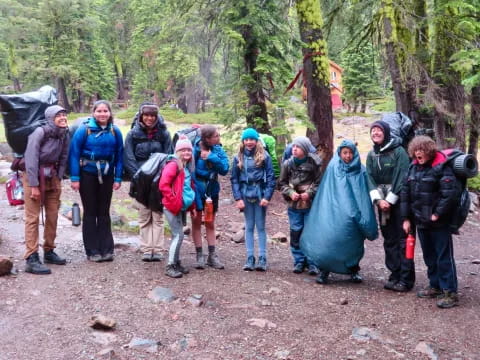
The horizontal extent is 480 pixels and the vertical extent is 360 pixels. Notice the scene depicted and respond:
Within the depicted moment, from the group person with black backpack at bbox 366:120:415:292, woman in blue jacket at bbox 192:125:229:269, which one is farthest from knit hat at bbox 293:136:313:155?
woman in blue jacket at bbox 192:125:229:269

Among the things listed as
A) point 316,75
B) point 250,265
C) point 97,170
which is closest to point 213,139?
point 97,170

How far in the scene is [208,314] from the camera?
16.2 ft

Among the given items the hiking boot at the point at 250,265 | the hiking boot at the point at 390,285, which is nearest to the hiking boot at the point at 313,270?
the hiking boot at the point at 250,265

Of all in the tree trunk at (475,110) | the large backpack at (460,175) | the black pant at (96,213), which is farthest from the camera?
the tree trunk at (475,110)

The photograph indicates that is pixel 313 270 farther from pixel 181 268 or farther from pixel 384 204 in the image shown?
pixel 181 268

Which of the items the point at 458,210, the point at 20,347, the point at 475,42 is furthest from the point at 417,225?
the point at 475,42

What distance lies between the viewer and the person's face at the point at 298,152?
20.3 ft

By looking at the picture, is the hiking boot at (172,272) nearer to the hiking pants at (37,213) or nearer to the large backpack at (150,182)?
the large backpack at (150,182)

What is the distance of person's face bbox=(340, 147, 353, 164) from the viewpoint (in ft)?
19.7

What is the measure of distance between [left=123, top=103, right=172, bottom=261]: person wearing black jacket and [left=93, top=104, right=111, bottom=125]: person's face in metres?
0.39

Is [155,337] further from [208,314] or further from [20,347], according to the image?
[20,347]

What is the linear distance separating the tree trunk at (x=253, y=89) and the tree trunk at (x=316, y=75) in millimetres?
1053

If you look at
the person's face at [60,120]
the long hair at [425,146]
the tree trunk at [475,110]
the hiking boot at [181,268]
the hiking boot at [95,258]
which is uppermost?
the tree trunk at [475,110]

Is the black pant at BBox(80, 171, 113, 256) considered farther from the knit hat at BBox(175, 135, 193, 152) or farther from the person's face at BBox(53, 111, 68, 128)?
the knit hat at BBox(175, 135, 193, 152)
